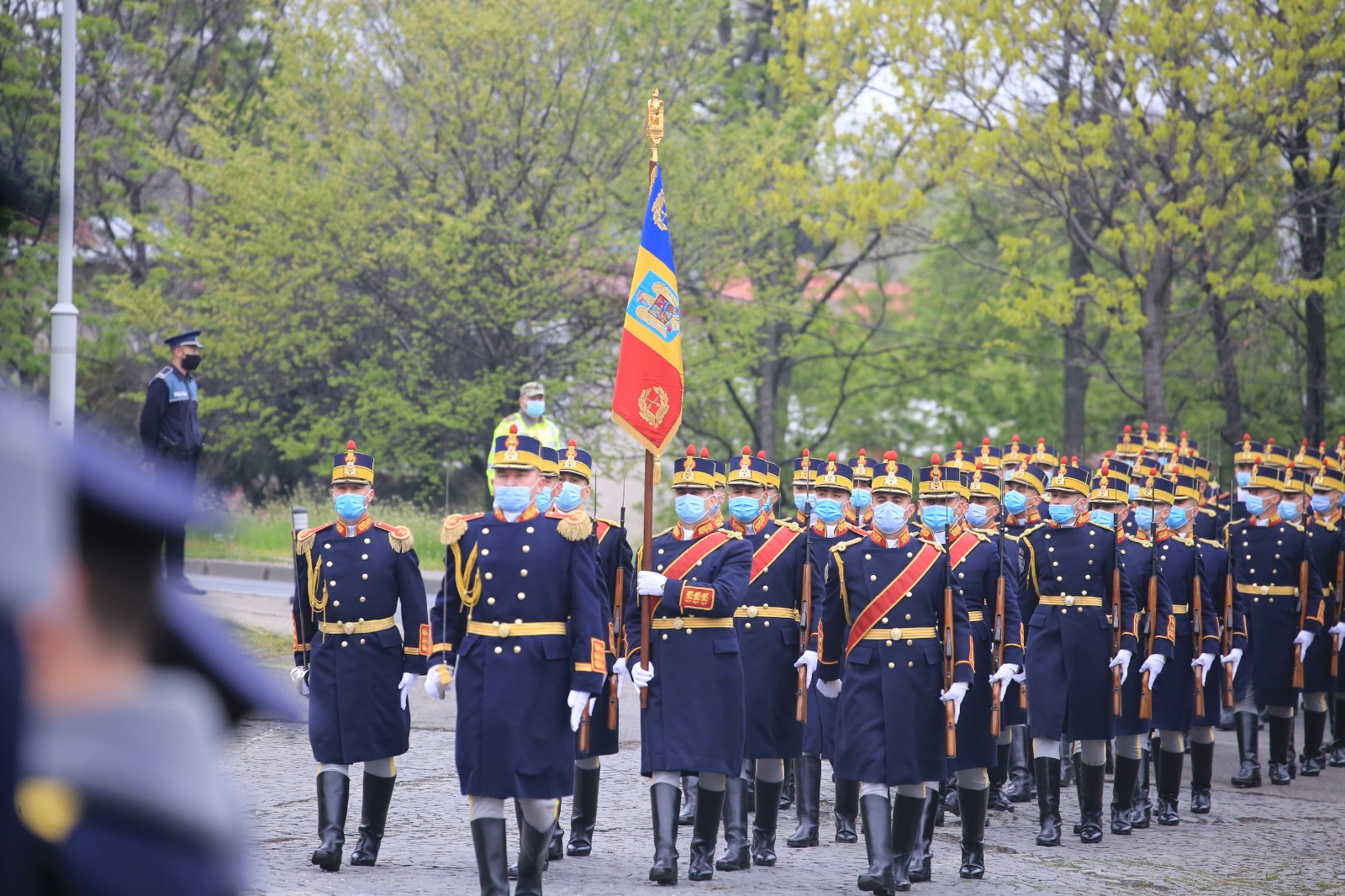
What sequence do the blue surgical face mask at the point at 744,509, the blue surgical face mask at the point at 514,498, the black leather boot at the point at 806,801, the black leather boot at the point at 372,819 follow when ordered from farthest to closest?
1. the blue surgical face mask at the point at 744,509
2. the black leather boot at the point at 806,801
3. the black leather boot at the point at 372,819
4. the blue surgical face mask at the point at 514,498

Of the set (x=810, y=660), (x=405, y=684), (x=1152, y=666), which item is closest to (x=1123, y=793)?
(x=1152, y=666)

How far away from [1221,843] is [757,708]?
310cm

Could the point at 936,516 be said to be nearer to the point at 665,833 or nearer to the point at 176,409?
the point at 665,833

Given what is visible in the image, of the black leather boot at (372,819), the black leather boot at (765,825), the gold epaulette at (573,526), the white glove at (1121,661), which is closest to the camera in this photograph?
the gold epaulette at (573,526)

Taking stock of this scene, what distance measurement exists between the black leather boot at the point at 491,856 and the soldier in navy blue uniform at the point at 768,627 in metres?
2.37

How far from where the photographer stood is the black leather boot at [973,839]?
8.74 meters

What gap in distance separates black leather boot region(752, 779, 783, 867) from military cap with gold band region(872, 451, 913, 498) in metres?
1.86

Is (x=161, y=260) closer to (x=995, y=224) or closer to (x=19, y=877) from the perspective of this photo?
(x=995, y=224)

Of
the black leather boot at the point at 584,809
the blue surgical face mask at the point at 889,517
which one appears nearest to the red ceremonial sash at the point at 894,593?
the blue surgical face mask at the point at 889,517

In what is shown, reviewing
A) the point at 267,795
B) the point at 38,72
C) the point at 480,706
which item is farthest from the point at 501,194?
the point at 480,706

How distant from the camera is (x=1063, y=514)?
10.9m

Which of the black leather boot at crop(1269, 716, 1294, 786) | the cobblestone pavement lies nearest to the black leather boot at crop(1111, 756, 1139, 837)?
the cobblestone pavement

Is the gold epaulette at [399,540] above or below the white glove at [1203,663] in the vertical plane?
above

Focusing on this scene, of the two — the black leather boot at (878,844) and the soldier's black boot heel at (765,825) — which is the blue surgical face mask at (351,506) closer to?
the soldier's black boot heel at (765,825)
